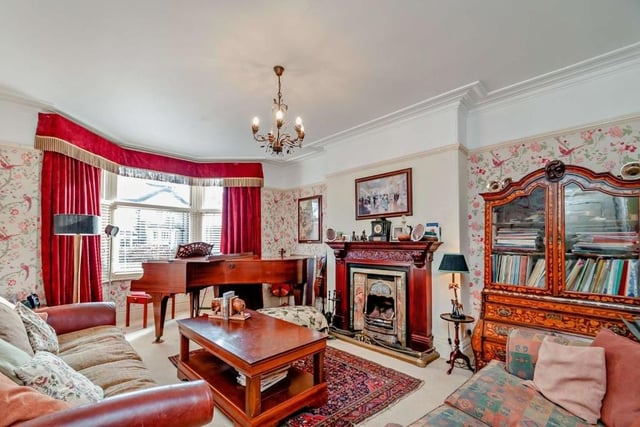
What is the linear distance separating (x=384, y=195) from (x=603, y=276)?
2119 millimetres

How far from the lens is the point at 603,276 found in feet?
7.43

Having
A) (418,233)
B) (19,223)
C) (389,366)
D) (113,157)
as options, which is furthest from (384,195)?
(19,223)

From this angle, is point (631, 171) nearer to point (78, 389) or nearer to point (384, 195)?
point (384, 195)

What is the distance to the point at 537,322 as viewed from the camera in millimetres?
2381

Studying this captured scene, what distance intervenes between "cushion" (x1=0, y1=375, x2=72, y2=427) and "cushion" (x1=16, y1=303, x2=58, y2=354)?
3.36 feet

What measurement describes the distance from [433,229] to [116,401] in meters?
2.97

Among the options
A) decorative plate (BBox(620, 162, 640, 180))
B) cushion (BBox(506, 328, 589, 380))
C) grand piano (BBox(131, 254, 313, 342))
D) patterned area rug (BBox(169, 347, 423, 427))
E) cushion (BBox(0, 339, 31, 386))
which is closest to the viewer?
cushion (BBox(0, 339, 31, 386))

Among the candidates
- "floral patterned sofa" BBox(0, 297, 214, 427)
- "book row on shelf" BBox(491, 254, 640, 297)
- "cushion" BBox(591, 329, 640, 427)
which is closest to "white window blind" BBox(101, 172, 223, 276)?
"floral patterned sofa" BBox(0, 297, 214, 427)

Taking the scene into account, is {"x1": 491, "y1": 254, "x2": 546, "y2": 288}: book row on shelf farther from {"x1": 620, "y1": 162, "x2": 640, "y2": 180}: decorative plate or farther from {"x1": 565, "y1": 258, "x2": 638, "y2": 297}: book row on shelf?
{"x1": 620, "y1": 162, "x2": 640, "y2": 180}: decorative plate

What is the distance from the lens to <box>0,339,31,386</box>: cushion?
3.67 ft

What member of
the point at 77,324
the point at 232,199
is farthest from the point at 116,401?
the point at 232,199

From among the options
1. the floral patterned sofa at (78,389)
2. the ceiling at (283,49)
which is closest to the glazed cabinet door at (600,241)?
the ceiling at (283,49)

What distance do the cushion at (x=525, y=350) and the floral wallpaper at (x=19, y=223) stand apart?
14.3 ft

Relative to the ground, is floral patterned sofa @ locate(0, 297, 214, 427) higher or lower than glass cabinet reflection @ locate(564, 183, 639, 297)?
lower
